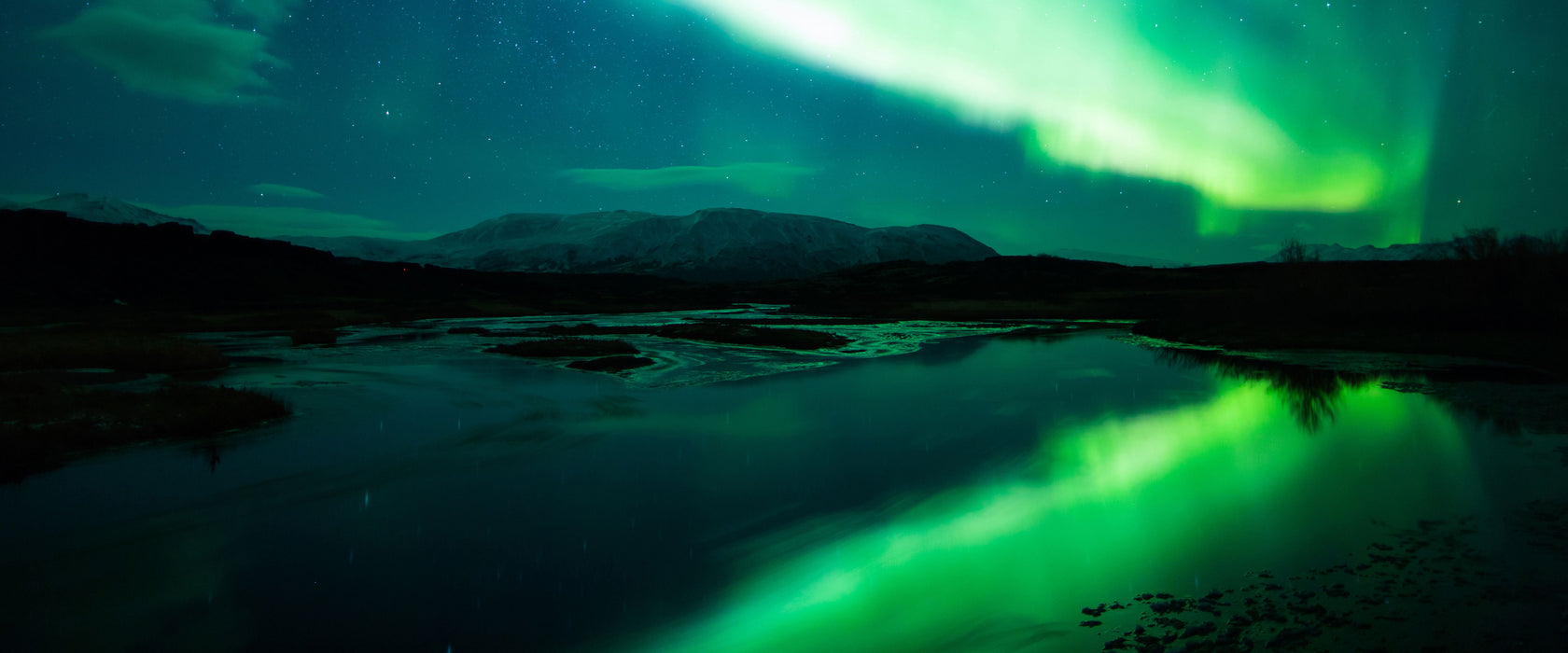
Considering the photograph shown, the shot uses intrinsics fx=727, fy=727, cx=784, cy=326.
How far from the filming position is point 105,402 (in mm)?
22484

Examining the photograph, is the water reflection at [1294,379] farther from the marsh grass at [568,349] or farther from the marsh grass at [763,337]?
the marsh grass at [568,349]

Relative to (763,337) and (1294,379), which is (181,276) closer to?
(763,337)

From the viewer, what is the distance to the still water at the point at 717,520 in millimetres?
10117

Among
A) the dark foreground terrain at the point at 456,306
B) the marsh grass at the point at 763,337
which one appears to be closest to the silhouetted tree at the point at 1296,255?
the dark foreground terrain at the point at 456,306

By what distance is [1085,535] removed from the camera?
13273mm

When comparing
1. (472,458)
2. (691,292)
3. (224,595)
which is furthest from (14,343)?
(691,292)

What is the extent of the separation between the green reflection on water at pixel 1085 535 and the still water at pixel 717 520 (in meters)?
0.07

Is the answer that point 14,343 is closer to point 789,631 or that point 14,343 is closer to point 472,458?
point 472,458

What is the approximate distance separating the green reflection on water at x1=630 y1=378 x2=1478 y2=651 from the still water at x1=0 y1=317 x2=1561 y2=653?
7cm

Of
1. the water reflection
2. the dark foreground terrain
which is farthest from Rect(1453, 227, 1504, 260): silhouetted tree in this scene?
the water reflection

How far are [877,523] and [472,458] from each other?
1181 cm

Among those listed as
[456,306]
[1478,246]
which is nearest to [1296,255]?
[1478,246]

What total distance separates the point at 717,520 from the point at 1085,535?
22.9 ft

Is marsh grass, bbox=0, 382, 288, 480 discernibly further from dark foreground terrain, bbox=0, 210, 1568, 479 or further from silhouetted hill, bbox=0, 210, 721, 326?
silhouetted hill, bbox=0, 210, 721, 326
